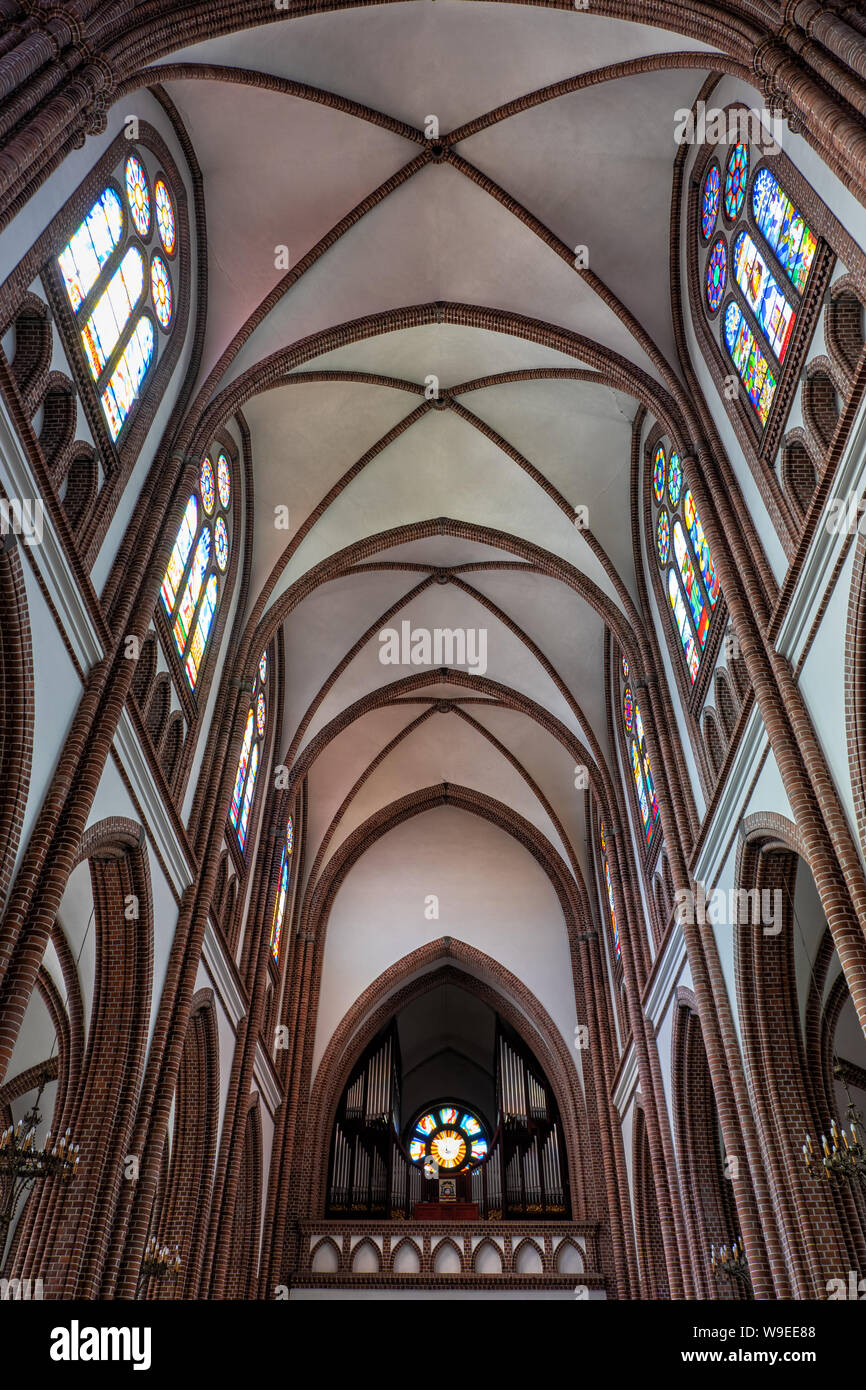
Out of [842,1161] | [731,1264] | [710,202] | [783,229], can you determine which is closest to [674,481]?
[710,202]

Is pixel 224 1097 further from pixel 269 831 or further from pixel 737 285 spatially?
pixel 737 285

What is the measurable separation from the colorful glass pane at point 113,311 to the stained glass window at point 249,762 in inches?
254

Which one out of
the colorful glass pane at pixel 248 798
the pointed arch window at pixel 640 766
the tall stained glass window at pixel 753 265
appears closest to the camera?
the tall stained glass window at pixel 753 265

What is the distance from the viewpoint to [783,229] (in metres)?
11.7

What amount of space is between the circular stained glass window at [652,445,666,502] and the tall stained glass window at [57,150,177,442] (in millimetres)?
7501

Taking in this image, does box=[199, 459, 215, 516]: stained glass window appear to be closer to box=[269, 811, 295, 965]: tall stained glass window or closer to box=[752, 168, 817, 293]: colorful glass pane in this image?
box=[269, 811, 295, 965]: tall stained glass window

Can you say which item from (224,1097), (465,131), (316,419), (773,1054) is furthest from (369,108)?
(224,1097)

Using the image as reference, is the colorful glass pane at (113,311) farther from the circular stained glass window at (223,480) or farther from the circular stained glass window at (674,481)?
the circular stained glass window at (674,481)

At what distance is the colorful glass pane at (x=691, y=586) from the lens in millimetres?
14641

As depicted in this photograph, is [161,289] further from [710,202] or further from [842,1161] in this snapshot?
[842,1161]

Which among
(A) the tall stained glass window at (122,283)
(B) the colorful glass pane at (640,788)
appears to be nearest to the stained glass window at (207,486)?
(A) the tall stained glass window at (122,283)

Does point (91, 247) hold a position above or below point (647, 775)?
below

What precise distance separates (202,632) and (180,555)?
61.2 inches
